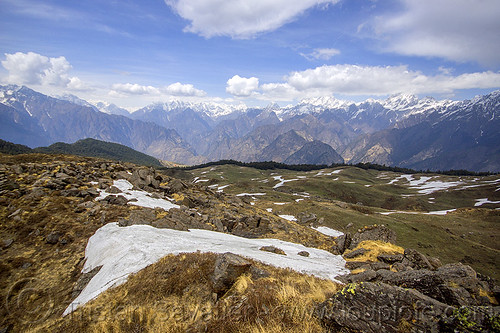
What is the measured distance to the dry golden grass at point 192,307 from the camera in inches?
264

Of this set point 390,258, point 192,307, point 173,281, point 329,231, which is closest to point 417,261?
point 390,258

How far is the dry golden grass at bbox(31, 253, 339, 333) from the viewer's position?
671 cm

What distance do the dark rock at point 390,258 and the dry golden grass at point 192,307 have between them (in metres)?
9.59

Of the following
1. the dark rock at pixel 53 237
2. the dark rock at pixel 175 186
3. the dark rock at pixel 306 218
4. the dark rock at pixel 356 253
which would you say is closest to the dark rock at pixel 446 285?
the dark rock at pixel 356 253

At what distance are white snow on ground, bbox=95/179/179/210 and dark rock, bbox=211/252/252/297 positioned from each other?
17773 millimetres

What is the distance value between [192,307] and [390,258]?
14.7 metres

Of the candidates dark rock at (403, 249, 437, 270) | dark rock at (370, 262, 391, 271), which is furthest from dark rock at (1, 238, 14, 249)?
dark rock at (403, 249, 437, 270)

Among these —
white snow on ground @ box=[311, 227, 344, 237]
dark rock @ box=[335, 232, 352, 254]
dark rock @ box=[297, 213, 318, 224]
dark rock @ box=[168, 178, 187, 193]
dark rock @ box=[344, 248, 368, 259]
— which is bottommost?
white snow on ground @ box=[311, 227, 344, 237]

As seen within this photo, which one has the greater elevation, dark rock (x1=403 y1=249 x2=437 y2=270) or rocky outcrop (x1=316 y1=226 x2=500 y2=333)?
rocky outcrop (x1=316 y1=226 x2=500 y2=333)

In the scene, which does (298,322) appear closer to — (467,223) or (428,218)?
(428,218)

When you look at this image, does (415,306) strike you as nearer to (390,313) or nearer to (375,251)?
(390,313)

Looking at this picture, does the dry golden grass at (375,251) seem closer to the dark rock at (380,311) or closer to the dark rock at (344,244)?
the dark rock at (344,244)

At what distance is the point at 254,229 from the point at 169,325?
2165 cm

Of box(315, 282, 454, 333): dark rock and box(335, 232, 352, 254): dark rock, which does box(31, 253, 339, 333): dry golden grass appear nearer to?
box(315, 282, 454, 333): dark rock
